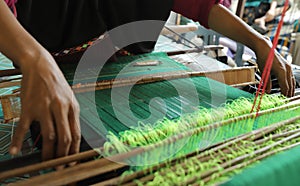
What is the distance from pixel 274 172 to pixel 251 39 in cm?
90

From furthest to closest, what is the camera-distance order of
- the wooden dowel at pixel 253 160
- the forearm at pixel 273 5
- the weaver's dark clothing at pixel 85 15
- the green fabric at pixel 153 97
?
the forearm at pixel 273 5 < the weaver's dark clothing at pixel 85 15 < the green fabric at pixel 153 97 < the wooden dowel at pixel 253 160

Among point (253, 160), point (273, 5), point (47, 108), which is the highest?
point (273, 5)

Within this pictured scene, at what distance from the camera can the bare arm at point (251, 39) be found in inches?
52.5

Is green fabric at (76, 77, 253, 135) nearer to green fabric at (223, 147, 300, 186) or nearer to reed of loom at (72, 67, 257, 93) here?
reed of loom at (72, 67, 257, 93)

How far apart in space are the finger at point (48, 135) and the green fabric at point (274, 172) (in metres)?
0.37

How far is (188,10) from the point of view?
5.37ft

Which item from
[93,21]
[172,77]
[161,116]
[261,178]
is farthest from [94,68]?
[261,178]

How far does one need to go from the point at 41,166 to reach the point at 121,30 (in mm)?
1053

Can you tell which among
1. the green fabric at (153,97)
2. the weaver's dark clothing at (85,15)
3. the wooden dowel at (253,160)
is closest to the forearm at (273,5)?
the weaver's dark clothing at (85,15)

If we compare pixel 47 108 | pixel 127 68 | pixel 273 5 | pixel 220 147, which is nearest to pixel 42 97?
pixel 47 108

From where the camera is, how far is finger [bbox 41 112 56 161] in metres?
0.62

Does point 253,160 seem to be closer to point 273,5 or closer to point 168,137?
point 168,137

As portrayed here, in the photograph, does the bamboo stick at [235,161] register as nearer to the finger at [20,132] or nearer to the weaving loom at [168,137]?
the weaving loom at [168,137]

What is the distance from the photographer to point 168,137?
0.78m
